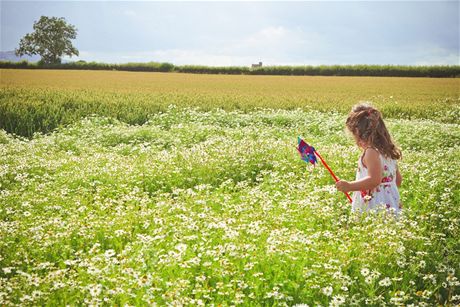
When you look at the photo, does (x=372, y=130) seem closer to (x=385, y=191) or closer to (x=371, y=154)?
(x=371, y=154)

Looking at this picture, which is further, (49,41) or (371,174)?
(49,41)

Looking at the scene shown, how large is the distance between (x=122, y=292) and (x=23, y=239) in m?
2.92

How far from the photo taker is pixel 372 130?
6465mm

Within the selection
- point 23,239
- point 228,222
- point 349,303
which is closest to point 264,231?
point 228,222

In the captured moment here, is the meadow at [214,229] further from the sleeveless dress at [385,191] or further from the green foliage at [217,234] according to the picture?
the sleeveless dress at [385,191]

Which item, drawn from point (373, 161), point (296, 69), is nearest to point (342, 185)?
point (373, 161)

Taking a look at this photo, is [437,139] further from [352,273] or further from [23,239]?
[23,239]

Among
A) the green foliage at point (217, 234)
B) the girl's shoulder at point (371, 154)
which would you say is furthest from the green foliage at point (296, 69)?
the girl's shoulder at point (371, 154)

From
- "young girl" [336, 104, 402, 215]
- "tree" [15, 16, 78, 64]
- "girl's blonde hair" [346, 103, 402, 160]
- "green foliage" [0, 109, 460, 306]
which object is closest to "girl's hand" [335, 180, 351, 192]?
"young girl" [336, 104, 402, 215]

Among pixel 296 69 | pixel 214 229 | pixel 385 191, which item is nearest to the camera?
pixel 214 229

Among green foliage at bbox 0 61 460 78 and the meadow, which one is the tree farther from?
the meadow

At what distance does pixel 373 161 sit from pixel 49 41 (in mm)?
104503

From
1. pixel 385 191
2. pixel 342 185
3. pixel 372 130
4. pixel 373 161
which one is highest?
pixel 372 130

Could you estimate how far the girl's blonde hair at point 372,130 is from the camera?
21.3 feet
